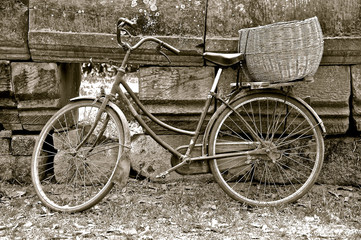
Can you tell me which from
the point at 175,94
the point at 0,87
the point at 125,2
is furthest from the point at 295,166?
the point at 0,87

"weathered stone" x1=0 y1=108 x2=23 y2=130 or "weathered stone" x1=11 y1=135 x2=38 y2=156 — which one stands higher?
"weathered stone" x1=0 y1=108 x2=23 y2=130

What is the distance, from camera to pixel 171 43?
13.3 ft

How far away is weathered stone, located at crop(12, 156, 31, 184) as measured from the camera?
4.36m

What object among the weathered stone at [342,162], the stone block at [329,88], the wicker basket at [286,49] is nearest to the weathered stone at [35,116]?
the wicker basket at [286,49]

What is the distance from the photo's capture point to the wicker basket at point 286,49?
3.51 meters

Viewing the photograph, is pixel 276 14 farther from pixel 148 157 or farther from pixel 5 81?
pixel 5 81

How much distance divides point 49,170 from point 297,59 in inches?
98.3

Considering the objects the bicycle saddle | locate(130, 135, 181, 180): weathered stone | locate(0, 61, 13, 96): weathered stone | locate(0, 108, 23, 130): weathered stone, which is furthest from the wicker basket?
locate(0, 108, 23, 130): weathered stone

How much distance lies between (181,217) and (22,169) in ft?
5.42

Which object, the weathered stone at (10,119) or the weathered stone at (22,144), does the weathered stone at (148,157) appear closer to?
the weathered stone at (22,144)

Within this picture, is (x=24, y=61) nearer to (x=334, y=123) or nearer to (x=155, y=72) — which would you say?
(x=155, y=72)

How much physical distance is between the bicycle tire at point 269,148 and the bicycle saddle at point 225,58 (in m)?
0.32

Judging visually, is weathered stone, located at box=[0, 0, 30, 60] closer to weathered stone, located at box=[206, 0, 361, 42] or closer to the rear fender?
weathered stone, located at box=[206, 0, 361, 42]

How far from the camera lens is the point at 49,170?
4.50m
